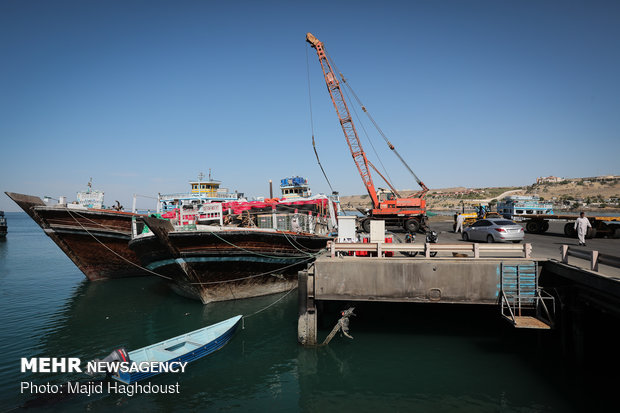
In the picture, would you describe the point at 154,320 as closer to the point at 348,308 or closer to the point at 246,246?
the point at 246,246

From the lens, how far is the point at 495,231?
57.1 ft

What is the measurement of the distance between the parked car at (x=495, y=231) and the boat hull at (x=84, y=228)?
20.5 meters

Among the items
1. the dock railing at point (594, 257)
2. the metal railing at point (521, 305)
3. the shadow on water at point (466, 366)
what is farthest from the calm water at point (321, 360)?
the dock railing at point (594, 257)

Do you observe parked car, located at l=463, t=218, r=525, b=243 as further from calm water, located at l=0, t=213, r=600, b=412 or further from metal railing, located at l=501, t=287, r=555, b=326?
metal railing, located at l=501, t=287, r=555, b=326

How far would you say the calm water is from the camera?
853cm

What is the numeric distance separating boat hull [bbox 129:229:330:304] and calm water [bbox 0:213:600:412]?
95 centimetres

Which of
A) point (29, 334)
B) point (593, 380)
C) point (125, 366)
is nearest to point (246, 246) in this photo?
point (125, 366)

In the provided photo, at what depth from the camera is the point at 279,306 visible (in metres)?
16.2

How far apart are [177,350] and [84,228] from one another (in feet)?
45.4

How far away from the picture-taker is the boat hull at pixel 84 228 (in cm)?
2003

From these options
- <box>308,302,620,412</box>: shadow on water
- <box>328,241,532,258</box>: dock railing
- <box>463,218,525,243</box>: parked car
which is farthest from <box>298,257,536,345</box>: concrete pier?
<box>463,218,525,243</box>: parked car

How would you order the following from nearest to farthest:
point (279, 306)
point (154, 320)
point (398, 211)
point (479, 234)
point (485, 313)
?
point (485, 313), point (154, 320), point (279, 306), point (479, 234), point (398, 211)

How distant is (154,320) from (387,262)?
37.2 feet

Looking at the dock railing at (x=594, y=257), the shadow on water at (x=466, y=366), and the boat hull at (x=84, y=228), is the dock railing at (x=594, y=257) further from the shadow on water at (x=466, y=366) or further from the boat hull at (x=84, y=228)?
the boat hull at (x=84, y=228)
